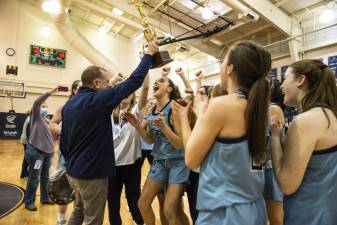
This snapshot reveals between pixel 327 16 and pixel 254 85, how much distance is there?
24.7ft

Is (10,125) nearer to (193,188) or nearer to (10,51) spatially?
(10,51)

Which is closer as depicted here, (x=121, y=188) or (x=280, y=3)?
(x=121, y=188)

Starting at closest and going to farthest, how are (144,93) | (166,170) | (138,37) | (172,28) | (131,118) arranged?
(166,170), (131,118), (144,93), (172,28), (138,37)

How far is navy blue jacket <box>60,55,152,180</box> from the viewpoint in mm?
1880

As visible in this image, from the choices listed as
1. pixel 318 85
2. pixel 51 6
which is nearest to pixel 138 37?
pixel 51 6

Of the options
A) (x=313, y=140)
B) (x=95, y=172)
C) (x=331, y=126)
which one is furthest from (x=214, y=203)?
(x=95, y=172)

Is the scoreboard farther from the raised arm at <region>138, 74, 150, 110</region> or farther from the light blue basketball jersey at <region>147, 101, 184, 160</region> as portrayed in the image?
the light blue basketball jersey at <region>147, 101, 184, 160</region>

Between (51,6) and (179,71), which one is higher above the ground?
(51,6)

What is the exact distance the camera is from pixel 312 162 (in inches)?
48.8

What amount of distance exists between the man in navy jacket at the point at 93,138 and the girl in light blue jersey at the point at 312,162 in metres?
1.07

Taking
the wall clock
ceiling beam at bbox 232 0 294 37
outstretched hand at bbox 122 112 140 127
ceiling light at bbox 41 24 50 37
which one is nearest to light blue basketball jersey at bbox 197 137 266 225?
outstretched hand at bbox 122 112 140 127

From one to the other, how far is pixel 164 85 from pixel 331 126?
1.64 meters

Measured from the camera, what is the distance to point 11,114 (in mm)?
11039

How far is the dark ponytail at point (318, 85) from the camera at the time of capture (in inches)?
50.9
